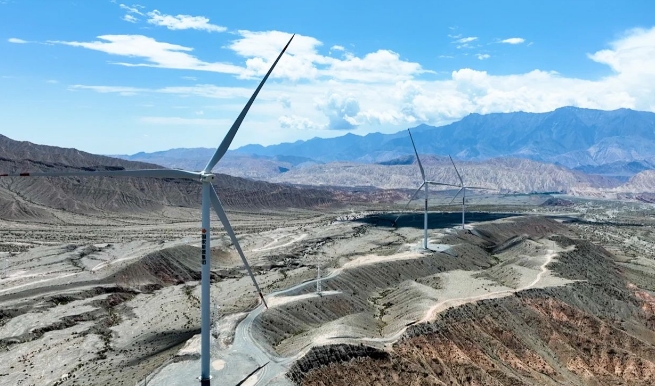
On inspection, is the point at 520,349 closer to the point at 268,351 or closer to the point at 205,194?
the point at 268,351

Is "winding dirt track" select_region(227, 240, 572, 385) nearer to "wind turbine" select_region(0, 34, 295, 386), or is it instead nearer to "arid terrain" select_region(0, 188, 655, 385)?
"arid terrain" select_region(0, 188, 655, 385)

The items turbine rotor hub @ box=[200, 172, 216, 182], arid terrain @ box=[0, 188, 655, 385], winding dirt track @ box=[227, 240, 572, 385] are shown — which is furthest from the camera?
arid terrain @ box=[0, 188, 655, 385]

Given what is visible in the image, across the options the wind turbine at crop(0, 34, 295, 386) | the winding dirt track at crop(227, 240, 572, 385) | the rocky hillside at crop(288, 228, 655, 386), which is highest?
the wind turbine at crop(0, 34, 295, 386)

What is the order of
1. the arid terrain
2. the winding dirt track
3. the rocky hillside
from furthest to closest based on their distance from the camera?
the arid terrain → the rocky hillside → the winding dirt track

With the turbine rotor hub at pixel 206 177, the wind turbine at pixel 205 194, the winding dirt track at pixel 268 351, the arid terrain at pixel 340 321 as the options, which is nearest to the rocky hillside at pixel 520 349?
the arid terrain at pixel 340 321

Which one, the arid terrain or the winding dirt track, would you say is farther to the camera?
the arid terrain

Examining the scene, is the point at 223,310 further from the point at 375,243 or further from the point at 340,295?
the point at 375,243

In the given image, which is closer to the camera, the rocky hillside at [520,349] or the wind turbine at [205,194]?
the wind turbine at [205,194]

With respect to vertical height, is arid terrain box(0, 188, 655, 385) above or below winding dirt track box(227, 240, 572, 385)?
below

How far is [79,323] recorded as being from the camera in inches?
3450

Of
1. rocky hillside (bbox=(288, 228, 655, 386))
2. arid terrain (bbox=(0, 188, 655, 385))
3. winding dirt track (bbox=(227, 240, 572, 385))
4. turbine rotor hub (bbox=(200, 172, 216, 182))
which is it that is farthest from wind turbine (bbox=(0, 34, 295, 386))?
rocky hillside (bbox=(288, 228, 655, 386))

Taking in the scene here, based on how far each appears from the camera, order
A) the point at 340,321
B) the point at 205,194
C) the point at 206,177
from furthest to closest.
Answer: the point at 340,321, the point at 205,194, the point at 206,177

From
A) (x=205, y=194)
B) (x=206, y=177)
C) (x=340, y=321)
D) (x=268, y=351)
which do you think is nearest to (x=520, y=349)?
(x=340, y=321)

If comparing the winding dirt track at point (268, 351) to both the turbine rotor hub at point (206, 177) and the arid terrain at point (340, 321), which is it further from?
the turbine rotor hub at point (206, 177)
